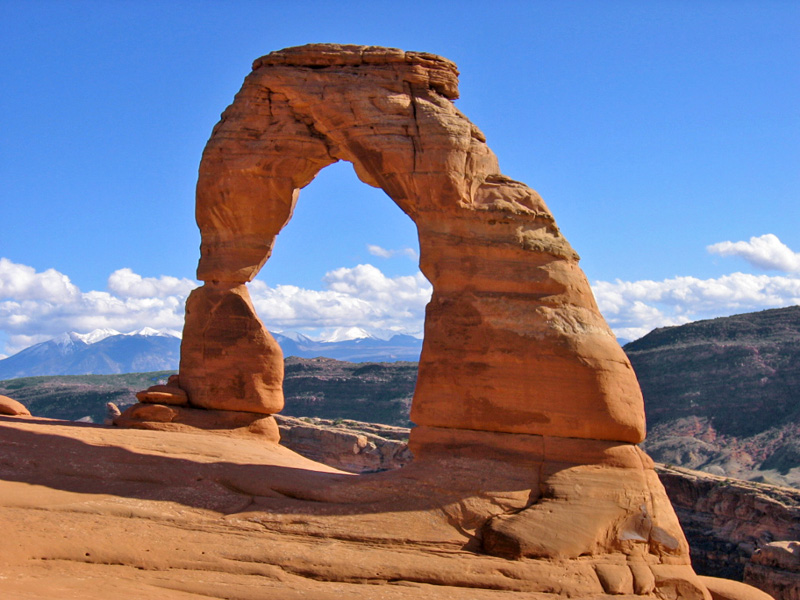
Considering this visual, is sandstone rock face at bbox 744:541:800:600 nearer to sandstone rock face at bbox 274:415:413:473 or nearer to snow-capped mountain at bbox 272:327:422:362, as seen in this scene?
sandstone rock face at bbox 274:415:413:473

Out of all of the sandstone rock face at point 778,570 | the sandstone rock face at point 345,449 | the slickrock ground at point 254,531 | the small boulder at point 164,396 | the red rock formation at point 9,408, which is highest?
the small boulder at point 164,396

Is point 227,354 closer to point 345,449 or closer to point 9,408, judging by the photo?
point 9,408

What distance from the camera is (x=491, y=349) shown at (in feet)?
46.2

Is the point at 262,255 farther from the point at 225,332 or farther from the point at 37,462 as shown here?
the point at 37,462

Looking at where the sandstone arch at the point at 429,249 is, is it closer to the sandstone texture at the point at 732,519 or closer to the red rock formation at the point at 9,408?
the red rock formation at the point at 9,408

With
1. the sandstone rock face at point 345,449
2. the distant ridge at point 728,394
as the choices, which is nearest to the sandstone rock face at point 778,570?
the sandstone rock face at point 345,449

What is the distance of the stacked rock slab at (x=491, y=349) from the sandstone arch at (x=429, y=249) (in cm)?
3

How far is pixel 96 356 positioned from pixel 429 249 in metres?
156

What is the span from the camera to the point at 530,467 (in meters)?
13.6

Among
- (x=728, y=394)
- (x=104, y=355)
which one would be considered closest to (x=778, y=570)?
(x=728, y=394)

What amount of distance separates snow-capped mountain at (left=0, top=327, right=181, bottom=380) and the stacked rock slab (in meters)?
143

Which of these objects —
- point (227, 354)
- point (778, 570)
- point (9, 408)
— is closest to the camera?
point (227, 354)

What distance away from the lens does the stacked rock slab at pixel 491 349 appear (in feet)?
42.6

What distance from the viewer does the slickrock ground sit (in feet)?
36.1
